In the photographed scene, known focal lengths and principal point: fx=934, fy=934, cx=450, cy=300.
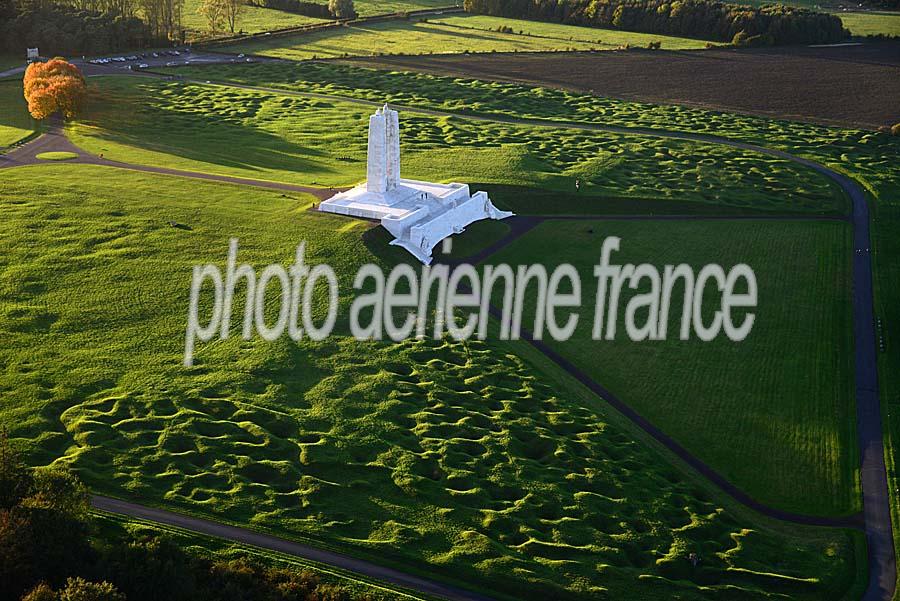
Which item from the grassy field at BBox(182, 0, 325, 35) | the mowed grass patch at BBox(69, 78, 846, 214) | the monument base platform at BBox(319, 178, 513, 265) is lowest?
the monument base platform at BBox(319, 178, 513, 265)

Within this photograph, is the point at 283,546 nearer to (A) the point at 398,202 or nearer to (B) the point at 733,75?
(A) the point at 398,202

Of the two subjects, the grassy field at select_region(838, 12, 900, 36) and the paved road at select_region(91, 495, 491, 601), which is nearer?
the paved road at select_region(91, 495, 491, 601)

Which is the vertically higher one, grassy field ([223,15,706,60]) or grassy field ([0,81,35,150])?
grassy field ([223,15,706,60])

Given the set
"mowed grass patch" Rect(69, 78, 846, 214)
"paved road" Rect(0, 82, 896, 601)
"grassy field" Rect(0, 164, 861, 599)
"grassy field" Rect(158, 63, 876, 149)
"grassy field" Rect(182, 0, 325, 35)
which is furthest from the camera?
"grassy field" Rect(182, 0, 325, 35)

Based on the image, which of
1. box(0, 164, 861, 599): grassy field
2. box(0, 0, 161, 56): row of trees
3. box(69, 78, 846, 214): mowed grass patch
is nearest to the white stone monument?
box(0, 164, 861, 599): grassy field

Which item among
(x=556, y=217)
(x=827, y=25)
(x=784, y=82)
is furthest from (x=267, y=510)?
(x=827, y=25)

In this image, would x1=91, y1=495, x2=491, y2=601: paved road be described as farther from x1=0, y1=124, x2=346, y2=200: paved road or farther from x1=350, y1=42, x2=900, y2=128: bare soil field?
x1=350, y1=42, x2=900, y2=128: bare soil field

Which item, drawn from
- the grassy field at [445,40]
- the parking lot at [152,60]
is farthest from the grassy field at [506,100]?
the grassy field at [445,40]
